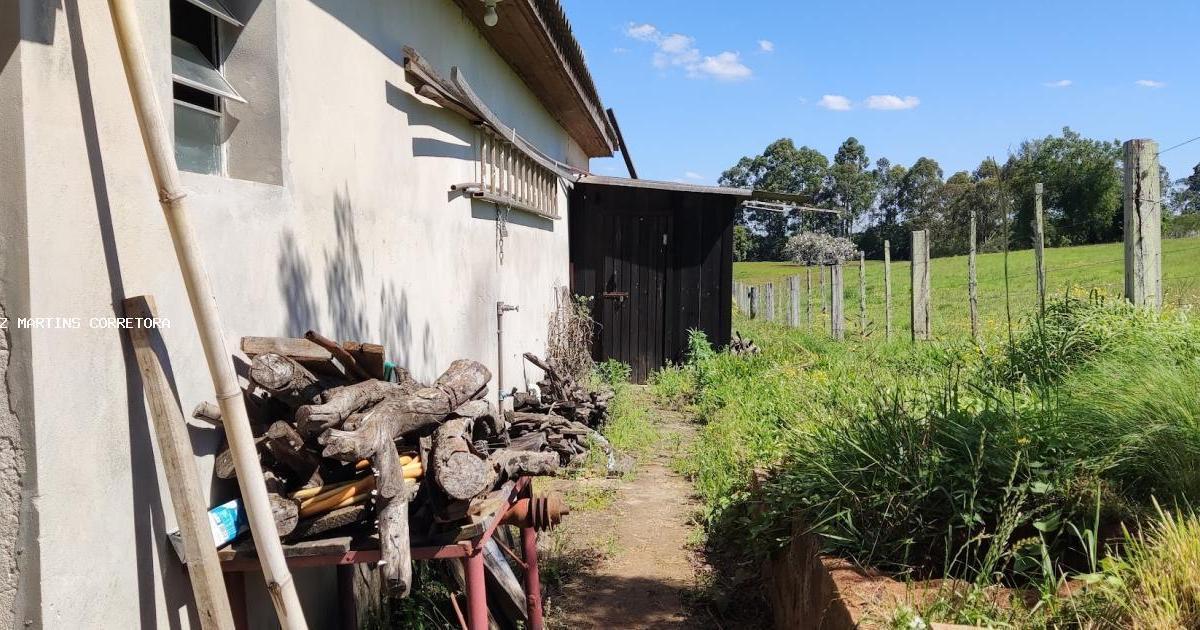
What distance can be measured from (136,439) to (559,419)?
15.6 ft

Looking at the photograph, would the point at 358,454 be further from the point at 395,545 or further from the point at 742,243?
the point at 742,243

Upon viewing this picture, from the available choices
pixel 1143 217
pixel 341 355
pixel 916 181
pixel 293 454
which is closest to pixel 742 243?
pixel 916 181

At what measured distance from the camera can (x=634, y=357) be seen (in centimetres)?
1094

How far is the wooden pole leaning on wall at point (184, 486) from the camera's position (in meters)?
2.11

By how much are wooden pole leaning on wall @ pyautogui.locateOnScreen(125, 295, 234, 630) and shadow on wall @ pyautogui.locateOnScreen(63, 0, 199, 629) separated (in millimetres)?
38

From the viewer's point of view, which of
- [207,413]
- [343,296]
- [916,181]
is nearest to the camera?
[207,413]

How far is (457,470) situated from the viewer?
240 centimetres

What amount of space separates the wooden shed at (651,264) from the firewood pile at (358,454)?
7.95 meters

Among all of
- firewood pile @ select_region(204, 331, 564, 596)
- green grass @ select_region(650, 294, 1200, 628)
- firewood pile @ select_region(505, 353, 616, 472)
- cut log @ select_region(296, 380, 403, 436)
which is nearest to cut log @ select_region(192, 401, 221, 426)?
firewood pile @ select_region(204, 331, 564, 596)

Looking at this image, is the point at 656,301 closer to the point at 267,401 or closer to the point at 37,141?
the point at 267,401

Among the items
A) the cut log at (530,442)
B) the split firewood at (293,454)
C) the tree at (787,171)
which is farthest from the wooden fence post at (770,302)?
the tree at (787,171)

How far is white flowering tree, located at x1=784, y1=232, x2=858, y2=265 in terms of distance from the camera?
52969 millimetres

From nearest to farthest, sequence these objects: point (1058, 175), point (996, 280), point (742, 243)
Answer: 1. point (1058, 175)
2. point (996, 280)
3. point (742, 243)

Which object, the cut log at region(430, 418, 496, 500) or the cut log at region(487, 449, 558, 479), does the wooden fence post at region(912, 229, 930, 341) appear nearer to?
the cut log at region(487, 449, 558, 479)
